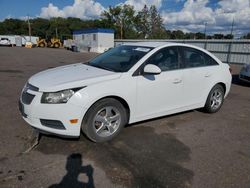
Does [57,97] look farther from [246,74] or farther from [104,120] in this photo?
[246,74]

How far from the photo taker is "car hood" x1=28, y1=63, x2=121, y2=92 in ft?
10.3

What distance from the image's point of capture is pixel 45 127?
316 cm

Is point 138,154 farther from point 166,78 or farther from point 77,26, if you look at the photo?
point 77,26

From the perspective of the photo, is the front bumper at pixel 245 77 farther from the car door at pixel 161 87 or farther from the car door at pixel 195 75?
the car door at pixel 161 87

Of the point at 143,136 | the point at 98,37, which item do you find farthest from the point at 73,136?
the point at 98,37

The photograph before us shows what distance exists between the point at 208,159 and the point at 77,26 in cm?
8463

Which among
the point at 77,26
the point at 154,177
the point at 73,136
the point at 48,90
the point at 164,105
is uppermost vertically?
the point at 77,26

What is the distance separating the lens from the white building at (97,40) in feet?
114

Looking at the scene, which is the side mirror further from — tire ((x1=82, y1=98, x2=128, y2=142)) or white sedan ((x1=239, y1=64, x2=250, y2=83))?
white sedan ((x1=239, y1=64, x2=250, y2=83))

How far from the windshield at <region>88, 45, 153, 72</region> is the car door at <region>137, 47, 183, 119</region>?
241mm

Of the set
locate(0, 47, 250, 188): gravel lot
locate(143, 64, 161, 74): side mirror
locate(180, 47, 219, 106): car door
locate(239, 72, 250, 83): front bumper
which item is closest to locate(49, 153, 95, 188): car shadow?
locate(0, 47, 250, 188): gravel lot

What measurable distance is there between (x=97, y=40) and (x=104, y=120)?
32702 mm

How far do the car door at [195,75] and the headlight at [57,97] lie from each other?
7.63 feet

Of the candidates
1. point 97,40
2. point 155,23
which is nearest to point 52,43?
point 97,40
